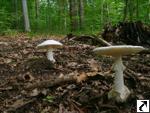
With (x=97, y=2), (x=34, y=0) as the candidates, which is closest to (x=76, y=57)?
(x=97, y=2)

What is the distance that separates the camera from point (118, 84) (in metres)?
3.32

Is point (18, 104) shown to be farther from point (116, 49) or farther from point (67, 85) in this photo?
point (116, 49)

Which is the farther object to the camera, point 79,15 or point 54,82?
point 79,15

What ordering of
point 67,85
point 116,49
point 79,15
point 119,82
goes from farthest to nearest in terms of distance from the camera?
point 79,15 → point 67,85 → point 119,82 → point 116,49

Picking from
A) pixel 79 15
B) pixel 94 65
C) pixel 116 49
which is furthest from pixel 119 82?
pixel 79 15

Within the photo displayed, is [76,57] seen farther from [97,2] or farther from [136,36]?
[97,2]

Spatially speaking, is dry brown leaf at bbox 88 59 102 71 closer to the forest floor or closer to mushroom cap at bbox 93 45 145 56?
the forest floor

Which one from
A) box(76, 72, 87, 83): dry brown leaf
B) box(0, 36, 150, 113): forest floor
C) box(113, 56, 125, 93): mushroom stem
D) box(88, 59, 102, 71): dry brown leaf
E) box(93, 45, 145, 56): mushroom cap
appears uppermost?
box(93, 45, 145, 56): mushroom cap

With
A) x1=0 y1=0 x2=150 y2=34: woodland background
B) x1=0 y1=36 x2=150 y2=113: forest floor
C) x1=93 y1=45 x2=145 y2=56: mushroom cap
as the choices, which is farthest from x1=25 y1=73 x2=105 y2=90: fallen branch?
x1=0 y1=0 x2=150 y2=34: woodland background

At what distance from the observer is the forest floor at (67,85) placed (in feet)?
11.4

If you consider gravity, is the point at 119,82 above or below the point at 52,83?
above

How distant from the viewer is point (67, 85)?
157 inches

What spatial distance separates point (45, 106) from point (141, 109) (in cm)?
114

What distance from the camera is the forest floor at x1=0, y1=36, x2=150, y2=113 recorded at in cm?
349
